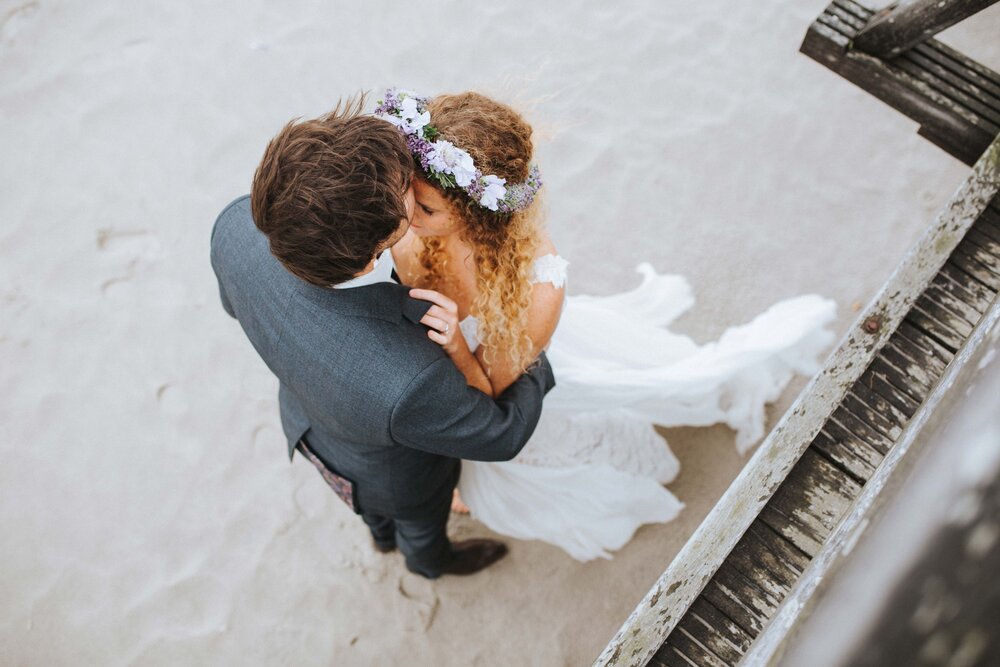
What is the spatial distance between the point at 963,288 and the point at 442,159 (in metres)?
1.33

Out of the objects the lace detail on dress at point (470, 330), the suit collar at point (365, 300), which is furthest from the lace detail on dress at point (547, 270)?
the suit collar at point (365, 300)

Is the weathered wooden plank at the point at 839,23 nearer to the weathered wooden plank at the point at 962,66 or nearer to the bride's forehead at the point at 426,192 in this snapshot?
the weathered wooden plank at the point at 962,66

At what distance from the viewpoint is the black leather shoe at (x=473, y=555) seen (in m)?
2.97

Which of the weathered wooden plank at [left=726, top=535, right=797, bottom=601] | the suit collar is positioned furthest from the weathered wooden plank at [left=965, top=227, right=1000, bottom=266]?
the suit collar

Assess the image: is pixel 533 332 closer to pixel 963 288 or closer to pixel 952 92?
pixel 963 288

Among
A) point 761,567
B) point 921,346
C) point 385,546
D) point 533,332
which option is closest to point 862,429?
point 921,346

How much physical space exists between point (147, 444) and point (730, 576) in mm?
2800

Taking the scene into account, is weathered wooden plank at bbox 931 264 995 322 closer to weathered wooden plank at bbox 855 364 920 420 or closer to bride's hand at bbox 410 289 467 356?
weathered wooden plank at bbox 855 364 920 420

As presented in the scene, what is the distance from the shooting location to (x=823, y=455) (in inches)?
62.4

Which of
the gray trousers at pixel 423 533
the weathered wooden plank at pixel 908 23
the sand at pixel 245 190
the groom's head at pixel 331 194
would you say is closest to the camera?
the groom's head at pixel 331 194

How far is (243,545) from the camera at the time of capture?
10.1 ft

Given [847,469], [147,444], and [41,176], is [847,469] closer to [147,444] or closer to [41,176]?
[147,444]

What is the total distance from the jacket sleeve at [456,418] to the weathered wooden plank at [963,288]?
1073mm

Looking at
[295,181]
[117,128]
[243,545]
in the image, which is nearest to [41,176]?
[117,128]
